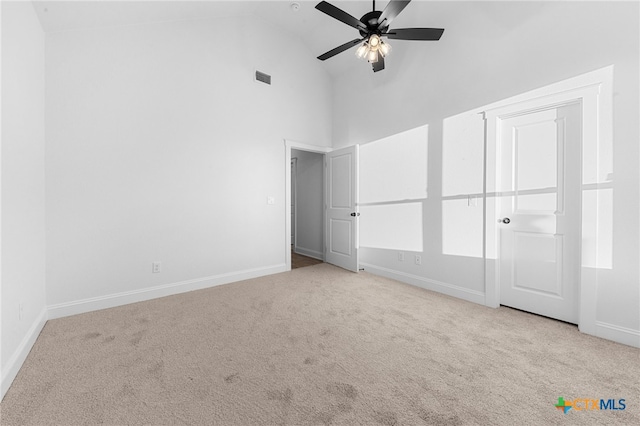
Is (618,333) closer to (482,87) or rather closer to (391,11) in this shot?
(482,87)

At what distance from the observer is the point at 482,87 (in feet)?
9.02

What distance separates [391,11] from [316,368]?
2.73 m

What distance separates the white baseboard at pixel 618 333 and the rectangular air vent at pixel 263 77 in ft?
14.7

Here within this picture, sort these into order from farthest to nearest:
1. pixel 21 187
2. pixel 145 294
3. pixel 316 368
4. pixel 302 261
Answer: pixel 302 261
pixel 145 294
pixel 21 187
pixel 316 368

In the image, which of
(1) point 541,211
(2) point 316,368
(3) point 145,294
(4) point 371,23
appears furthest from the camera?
(3) point 145,294

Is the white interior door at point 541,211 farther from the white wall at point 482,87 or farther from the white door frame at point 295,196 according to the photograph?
the white door frame at point 295,196

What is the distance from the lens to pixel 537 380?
1549 mm

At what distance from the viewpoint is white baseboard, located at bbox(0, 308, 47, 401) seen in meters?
1.46

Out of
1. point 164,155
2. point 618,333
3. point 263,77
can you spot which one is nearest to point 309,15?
point 263,77

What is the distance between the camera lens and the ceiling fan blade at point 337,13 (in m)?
2.09

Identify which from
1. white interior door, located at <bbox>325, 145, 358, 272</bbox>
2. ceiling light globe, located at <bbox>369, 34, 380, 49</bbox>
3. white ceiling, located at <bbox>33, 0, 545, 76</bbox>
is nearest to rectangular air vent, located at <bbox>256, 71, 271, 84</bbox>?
white ceiling, located at <bbox>33, 0, 545, 76</bbox>

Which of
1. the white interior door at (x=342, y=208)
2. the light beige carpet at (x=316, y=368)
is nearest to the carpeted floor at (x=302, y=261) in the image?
the white interior door at (x=342, y=208)

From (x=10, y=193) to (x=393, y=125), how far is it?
381cm

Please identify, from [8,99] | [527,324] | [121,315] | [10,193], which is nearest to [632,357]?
[527,324]
